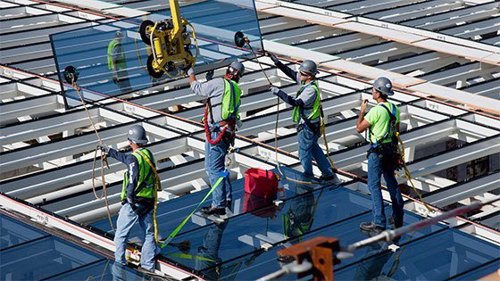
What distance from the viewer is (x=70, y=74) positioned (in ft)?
60.0

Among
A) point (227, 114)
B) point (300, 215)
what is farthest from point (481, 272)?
point (227, 114)

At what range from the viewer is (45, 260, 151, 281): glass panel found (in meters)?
15.9

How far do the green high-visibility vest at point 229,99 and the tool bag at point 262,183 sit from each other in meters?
1.42

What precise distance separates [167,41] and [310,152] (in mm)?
2962

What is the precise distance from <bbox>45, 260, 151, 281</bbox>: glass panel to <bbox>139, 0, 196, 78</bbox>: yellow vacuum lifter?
441 centimetres

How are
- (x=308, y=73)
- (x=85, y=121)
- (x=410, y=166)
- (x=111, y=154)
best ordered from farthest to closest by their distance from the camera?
1. (x=85, y=121)
2. (x=410, y=166)
3. (x=308, y=73)
4. (x=111, y=154)

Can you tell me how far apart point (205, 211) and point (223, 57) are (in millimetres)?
3594

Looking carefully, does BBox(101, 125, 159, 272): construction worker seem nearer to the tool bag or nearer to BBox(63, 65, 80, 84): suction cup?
BBox(63, 65, 80, 84): suction cup

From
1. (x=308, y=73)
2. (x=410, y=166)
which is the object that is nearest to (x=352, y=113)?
(x=410, y=166)

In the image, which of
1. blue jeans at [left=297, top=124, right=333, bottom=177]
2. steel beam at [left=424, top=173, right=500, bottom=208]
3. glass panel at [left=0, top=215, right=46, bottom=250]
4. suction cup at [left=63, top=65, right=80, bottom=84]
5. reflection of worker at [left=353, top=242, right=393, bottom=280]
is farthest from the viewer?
steel beam at [left=424, top=173, right=500, bottom=208]

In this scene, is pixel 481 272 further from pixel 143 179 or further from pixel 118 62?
pixel 118 62

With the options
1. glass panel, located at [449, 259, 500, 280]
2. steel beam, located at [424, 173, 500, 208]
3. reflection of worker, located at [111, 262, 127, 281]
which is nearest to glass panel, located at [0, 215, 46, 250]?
reflection of worker, located at [111, 262, 127, 281]

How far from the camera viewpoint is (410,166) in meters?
20.5

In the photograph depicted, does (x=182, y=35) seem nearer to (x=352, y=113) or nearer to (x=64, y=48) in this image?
(x=64, y=48)
